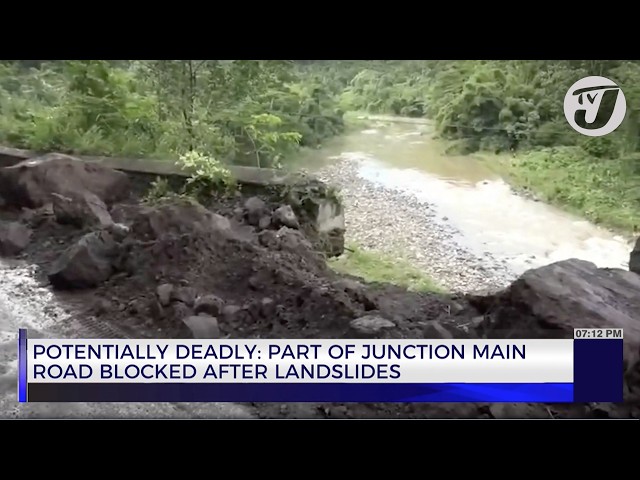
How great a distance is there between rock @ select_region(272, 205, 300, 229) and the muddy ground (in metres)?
0.03

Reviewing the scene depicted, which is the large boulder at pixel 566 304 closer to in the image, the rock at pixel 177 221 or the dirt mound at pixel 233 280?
the dirt mound at pixel 233 280

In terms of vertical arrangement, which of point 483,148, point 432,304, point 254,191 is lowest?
point 432,304

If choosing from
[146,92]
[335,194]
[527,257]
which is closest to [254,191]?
[335,194]

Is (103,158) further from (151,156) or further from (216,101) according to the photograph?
(216,101)

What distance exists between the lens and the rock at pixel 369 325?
10.9 feet

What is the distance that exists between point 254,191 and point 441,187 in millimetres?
891

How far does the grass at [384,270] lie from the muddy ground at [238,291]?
0.12 ft

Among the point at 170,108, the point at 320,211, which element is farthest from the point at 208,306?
the point at 170,108

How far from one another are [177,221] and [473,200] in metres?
1.41

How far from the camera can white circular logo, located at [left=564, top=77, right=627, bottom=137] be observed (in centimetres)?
324

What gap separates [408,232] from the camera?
3.43 metres

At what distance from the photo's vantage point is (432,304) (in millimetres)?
3383

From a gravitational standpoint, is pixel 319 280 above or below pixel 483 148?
below
